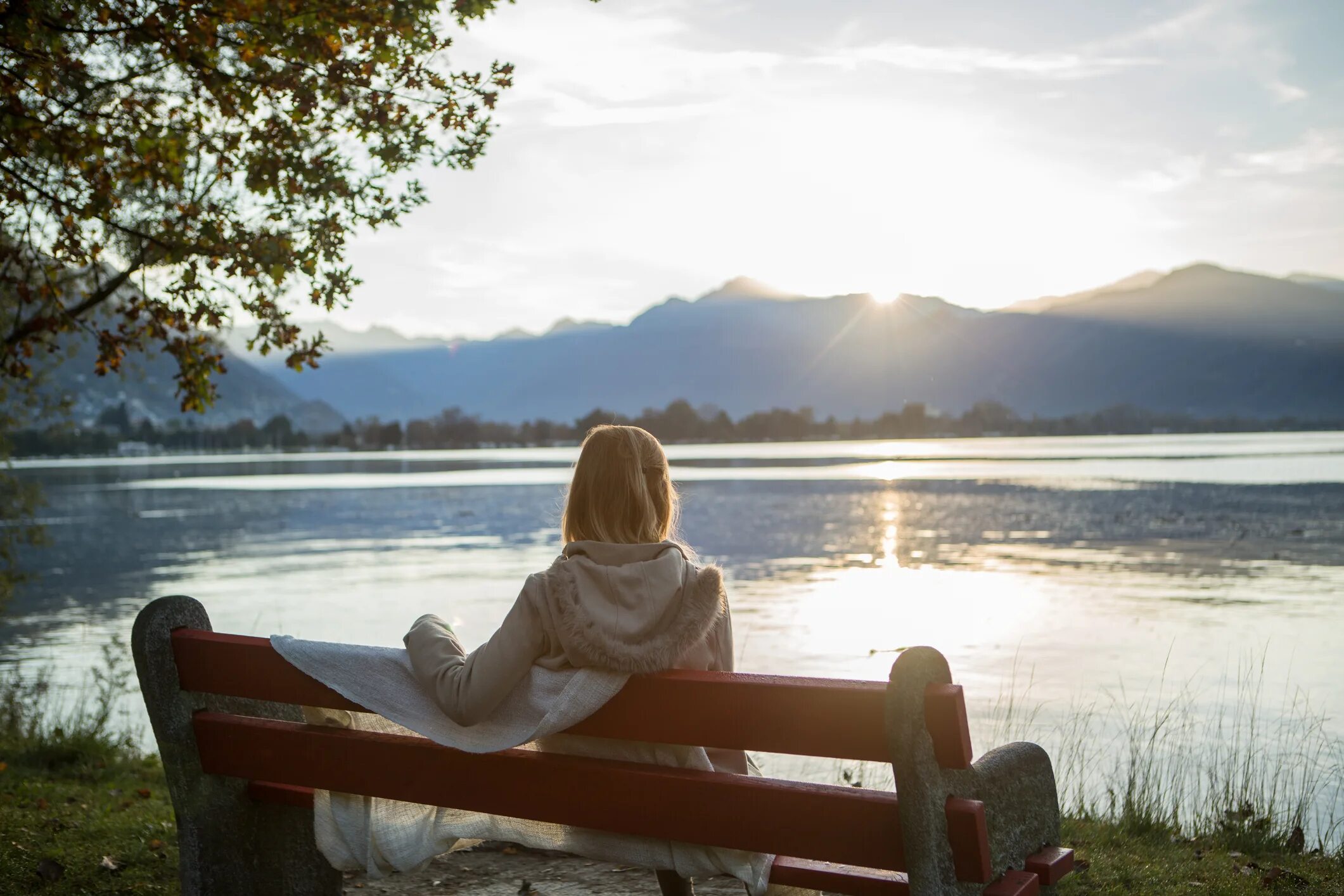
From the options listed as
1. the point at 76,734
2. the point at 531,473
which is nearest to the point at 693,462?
the point at 531,473

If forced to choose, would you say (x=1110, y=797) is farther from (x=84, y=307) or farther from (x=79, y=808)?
(x=84, y=307)

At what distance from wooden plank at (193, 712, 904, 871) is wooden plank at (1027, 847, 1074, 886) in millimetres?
578

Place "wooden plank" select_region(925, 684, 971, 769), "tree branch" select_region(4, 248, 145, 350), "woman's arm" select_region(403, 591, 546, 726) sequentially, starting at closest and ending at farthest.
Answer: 1. "wooden plank" select_region(925, 684, 971, 769)
2. "woman's arm" select_region(403, 591, 546, 726)
3. "tree branch" select_region(4, 248, 145, 350)

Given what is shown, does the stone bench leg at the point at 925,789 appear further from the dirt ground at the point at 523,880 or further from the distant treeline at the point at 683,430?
the distant treeline at the point at 683,430

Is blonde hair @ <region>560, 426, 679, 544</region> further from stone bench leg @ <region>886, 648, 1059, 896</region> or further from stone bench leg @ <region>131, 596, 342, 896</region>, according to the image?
stone bench leg @ <region>131, 596, 342, 896</region>

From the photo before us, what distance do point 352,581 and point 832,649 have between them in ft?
34.5

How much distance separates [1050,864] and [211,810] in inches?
104

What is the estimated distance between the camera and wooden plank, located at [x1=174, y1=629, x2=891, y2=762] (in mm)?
2549

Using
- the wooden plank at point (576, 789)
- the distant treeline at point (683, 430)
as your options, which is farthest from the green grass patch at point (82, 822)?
the distant treeline at point (683, 430)

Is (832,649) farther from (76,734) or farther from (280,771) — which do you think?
(280,771)

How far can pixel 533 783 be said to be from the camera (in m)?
3.14

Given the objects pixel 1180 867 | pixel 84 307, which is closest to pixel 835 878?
pixel 1180 867

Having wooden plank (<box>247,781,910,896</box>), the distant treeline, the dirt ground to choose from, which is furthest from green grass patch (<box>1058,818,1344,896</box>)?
the distant treeline

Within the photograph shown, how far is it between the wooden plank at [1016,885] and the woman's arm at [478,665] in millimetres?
1288
